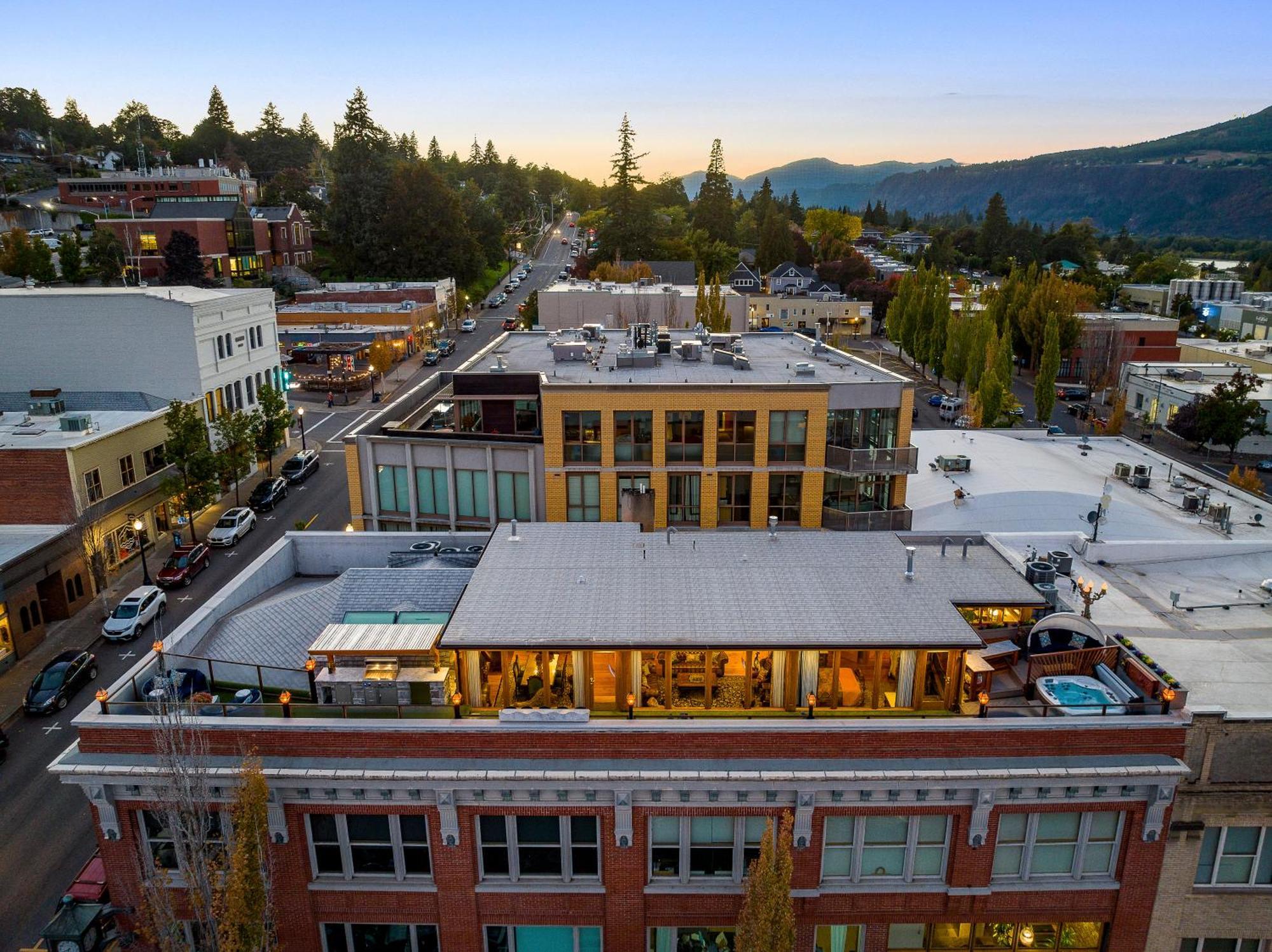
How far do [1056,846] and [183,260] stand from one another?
376 ft

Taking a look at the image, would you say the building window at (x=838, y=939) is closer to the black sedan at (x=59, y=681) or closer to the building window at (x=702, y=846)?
the building window at (x=702, y=846)

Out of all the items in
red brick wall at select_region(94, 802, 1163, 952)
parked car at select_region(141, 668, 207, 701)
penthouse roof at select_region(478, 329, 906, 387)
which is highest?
penthouse roof at select_region(478, 329, 906, 387)

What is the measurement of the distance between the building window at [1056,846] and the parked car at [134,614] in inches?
1446

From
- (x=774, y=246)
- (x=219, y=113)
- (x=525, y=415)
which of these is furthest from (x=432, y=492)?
(x=219, y=113)

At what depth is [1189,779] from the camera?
16.4 meters

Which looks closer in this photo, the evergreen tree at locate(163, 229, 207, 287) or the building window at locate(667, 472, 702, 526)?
the building window at locate(667, 472, 702, 526)

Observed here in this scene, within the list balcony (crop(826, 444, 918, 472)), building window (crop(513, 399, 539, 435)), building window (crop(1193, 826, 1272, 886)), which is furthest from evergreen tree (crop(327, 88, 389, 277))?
building window (crop(1193, 826, 1272, 886))

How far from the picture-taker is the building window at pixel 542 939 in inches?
680

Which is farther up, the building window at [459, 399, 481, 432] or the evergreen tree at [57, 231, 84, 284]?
the evergreen tree at [57, 231, 84, 284]

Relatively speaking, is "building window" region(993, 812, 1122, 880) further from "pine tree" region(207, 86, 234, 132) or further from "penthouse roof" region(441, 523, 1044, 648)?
"pine tree" region(207, 86, 234, 132)

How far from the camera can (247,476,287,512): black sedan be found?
5375 centimetres

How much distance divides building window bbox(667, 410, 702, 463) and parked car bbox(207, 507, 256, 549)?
29149 mm

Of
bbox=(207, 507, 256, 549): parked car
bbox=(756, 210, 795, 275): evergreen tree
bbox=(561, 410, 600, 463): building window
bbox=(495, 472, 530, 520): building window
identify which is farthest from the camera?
bbox=(756, 210, 795, 275): evergreen tree

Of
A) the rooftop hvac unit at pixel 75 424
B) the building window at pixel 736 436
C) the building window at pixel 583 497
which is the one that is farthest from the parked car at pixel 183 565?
the building window at pixel 736 436
